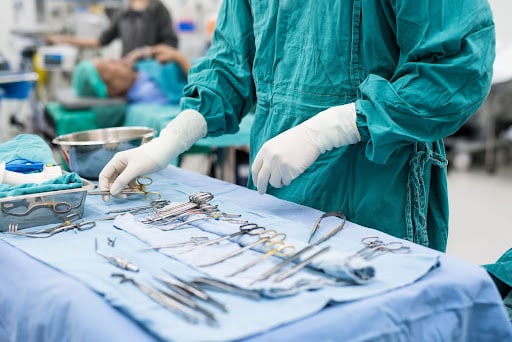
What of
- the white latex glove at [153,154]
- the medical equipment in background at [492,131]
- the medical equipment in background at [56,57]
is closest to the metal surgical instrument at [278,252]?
the white latex glove at [153,154]

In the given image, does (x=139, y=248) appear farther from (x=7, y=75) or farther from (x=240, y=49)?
(x=7, y=75)

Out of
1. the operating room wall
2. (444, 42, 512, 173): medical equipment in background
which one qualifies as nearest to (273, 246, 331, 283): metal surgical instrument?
(444, 42, 512, 173): medical equipment in background

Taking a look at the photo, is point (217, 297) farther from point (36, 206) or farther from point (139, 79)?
point (139, 79)

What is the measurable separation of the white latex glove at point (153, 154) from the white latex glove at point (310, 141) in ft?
1.03

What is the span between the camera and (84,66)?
4309mm

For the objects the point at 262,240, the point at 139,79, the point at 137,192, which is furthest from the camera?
the point at 139,79

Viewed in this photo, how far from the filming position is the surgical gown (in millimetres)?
1149

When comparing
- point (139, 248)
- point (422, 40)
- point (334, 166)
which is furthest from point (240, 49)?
point (139, 248)

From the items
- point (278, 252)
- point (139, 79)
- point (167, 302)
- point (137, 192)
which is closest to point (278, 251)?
point (278, 252)

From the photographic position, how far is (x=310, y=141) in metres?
1.24

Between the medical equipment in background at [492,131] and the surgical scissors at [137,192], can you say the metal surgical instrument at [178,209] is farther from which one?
the medical equipment in background at [492,131]

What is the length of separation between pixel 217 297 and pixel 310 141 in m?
0.50

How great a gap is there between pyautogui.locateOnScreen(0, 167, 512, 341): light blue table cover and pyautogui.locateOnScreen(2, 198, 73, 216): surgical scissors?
0.06 m

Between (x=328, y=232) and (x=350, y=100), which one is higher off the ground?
(x=350, y=100)
